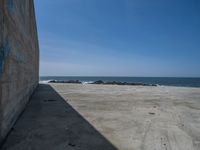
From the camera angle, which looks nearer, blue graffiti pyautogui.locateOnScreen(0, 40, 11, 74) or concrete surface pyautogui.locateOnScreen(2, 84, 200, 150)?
blue graffiti pyautogui.locateOnScreen(0, 40, 11, 74)

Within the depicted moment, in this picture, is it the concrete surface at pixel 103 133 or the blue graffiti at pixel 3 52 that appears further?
the concrete surface at pixel 103 133

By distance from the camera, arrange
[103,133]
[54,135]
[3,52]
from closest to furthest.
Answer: [3,52]
[54,135]
[103,133]

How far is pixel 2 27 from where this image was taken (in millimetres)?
2803

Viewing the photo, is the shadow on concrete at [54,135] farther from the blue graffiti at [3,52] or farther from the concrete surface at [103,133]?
the blue graffiti at [3,52]

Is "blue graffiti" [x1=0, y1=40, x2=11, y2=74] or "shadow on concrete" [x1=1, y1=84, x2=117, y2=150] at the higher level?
"blue graffiti" [x1=0, y1=40, x2=11, y2=74]

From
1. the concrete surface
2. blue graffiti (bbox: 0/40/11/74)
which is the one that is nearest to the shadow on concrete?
the concrete surface

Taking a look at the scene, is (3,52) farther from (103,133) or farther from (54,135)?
(103,133)

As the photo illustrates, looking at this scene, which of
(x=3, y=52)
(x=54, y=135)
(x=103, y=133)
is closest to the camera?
(x=3, y=52)

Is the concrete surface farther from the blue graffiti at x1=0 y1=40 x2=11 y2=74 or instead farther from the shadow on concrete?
the blue graffiti at x1=0 y1=40 x2=11 y2=74

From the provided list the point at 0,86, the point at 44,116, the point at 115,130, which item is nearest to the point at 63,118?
the point at 44,116

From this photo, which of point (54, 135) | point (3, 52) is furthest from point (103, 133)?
point (3, 52)

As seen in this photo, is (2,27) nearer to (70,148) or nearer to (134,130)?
(70,148)

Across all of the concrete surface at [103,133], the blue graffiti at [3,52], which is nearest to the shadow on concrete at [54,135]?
the concrete surface at [103,133]

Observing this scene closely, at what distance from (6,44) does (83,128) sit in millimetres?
2323
